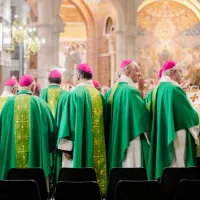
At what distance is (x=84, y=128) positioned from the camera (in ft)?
22.4

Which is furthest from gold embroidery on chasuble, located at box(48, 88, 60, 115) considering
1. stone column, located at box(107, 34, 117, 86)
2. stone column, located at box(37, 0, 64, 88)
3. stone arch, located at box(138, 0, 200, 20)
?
stone arch, located at box(138, 0, 200, 20)

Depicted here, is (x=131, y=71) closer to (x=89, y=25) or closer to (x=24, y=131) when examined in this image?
(x=24, y=131)

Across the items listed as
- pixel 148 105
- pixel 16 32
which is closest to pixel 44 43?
pixel 16 32

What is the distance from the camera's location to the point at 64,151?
22.0 ft

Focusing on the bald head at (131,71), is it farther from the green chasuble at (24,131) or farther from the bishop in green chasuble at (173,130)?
the green chasuble at (24,131)

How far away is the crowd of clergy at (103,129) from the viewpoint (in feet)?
21.9

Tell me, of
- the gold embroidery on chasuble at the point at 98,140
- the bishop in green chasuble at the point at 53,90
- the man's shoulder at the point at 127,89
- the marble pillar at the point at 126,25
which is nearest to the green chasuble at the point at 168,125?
the man's shoulder at the point at 127,89

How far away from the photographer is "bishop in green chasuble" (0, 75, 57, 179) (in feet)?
22.3

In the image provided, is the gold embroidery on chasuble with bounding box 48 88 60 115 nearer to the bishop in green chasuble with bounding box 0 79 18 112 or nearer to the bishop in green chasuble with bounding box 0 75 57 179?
the bishop in green chasuble with bounding box 0 79 18 112

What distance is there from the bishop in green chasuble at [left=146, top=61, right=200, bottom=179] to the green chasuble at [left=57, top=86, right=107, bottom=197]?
69cm

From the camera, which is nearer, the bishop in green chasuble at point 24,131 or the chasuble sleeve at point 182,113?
the chasuble sleeve at point 182,113

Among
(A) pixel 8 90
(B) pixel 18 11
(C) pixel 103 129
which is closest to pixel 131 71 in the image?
(C) pixel 103 129

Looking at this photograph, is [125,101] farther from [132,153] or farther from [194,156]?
[194,156]

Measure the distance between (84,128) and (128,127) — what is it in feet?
2.01
